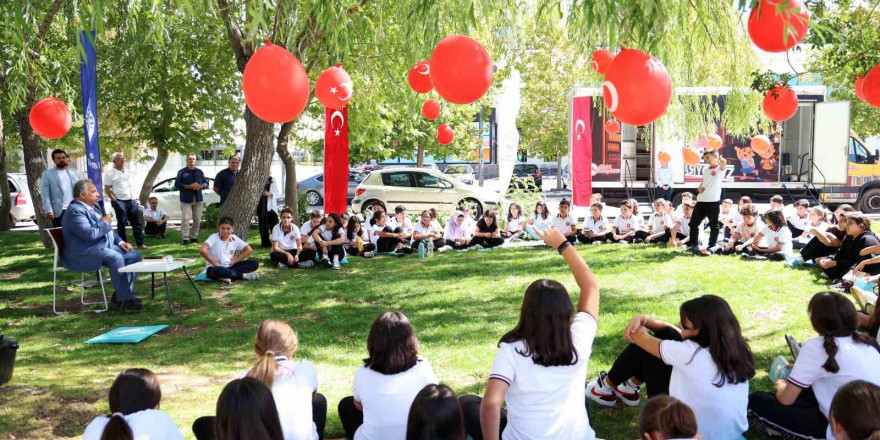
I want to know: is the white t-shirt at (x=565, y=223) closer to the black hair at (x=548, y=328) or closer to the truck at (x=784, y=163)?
the truck at (x=784, y=163)

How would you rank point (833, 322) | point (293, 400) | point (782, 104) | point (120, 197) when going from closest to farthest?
point (293, 400) → point (833, 322) → point (782, 104) → point (120, 197)

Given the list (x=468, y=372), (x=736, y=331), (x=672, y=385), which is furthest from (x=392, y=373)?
(x=468, y=372)

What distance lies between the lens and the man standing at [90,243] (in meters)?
7.04

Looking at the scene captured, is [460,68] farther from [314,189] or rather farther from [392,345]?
[314,189]

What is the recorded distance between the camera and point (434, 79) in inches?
190

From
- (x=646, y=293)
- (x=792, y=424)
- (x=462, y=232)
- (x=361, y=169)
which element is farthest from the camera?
(x=361, y=169)

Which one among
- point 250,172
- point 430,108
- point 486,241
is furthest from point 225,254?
point 486,241

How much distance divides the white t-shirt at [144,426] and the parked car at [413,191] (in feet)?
43.2

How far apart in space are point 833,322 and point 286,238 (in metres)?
8.17

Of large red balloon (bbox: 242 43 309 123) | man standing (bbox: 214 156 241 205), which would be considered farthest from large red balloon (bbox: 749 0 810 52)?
man standing (bbox: 214 156 241 205)

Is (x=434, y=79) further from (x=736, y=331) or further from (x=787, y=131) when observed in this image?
(x=787, y=131)

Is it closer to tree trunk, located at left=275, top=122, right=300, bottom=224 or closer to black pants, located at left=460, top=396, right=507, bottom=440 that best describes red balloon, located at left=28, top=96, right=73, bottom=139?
tree trunk, located at left=275, top=122, right=300, bottom=224

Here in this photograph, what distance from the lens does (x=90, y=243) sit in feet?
23.6

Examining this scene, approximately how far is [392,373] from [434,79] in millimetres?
2326
